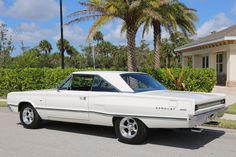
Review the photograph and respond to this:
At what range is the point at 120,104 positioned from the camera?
7562 millimetres

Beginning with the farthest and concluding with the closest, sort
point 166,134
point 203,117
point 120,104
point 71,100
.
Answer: point 166,134 < point 71,100 < point 120,104 < point 203,117

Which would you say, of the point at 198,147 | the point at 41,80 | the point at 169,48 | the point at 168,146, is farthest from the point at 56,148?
the point at 169,48

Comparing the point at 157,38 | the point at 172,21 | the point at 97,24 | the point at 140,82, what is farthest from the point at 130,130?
the point at 157,38

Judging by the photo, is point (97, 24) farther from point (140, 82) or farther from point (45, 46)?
point (45, 46)

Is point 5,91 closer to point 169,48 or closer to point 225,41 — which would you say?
point 225,41

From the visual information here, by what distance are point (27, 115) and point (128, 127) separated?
3.18 metres

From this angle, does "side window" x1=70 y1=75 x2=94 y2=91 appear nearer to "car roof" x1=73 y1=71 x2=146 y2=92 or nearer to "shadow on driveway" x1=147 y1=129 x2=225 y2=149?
"car roof" x1=73 y1=71 x2=146 y2=92

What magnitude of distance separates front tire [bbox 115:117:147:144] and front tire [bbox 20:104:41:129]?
2544 mm

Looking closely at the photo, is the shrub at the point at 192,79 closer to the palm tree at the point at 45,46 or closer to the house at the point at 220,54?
the house at the point at 220,54

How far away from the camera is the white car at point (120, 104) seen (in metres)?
6.98

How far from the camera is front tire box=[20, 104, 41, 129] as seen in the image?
9.23 metres

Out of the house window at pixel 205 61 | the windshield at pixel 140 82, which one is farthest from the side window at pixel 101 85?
the house window at pixel 205 61

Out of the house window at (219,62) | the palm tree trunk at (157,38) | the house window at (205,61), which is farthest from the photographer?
the house window at (205,61)

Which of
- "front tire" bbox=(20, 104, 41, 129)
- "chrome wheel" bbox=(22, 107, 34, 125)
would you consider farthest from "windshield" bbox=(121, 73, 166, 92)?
"chrome wheel" bbox=(22, 107, 34, 125)
